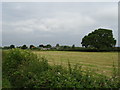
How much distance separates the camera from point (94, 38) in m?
43.6

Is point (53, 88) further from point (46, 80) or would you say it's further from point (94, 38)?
point (94, 38)

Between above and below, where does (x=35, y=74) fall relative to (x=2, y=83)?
above

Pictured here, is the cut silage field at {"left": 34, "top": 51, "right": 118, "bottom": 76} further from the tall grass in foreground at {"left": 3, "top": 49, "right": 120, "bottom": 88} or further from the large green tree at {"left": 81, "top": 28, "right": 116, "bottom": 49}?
the large green tree at {"left": 81, "top": 28, "right": 116, "bottom": 49}

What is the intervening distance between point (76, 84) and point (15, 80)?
237cm

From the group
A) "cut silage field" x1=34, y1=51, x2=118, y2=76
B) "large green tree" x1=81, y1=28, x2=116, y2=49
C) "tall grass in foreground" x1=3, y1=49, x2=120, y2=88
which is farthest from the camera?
"large green tree" x1=81, y1=28, x2=116, y2=49

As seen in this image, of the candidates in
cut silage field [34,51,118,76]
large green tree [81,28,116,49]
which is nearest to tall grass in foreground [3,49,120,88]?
cut silage field [34,51,118,76]

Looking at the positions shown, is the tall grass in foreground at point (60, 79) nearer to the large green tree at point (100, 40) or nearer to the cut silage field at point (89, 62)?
the cut silage field at point (89, 62)

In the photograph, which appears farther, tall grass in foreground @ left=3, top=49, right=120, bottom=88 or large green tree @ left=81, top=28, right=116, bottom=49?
large green tree @ left=81, top=28, right=116, bottom=49

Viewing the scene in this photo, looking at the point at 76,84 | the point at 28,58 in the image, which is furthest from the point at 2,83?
the point at 76,84

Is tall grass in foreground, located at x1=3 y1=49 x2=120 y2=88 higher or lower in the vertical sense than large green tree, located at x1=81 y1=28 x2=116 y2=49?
lower

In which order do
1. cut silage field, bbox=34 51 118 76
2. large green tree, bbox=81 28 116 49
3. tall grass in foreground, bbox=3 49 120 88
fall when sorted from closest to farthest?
tall grass in foreground, bbox=3 49 120 88, cut silage field, bbox=34 51 118 76, large green tree, bbox=81 28 116 49

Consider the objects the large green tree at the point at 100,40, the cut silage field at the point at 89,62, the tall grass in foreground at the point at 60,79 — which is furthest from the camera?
the large green tree at the point at 100,40

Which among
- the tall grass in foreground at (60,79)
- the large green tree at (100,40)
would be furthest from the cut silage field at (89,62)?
the large green tree at (100,40)

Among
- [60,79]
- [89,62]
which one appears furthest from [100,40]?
[60,79]
